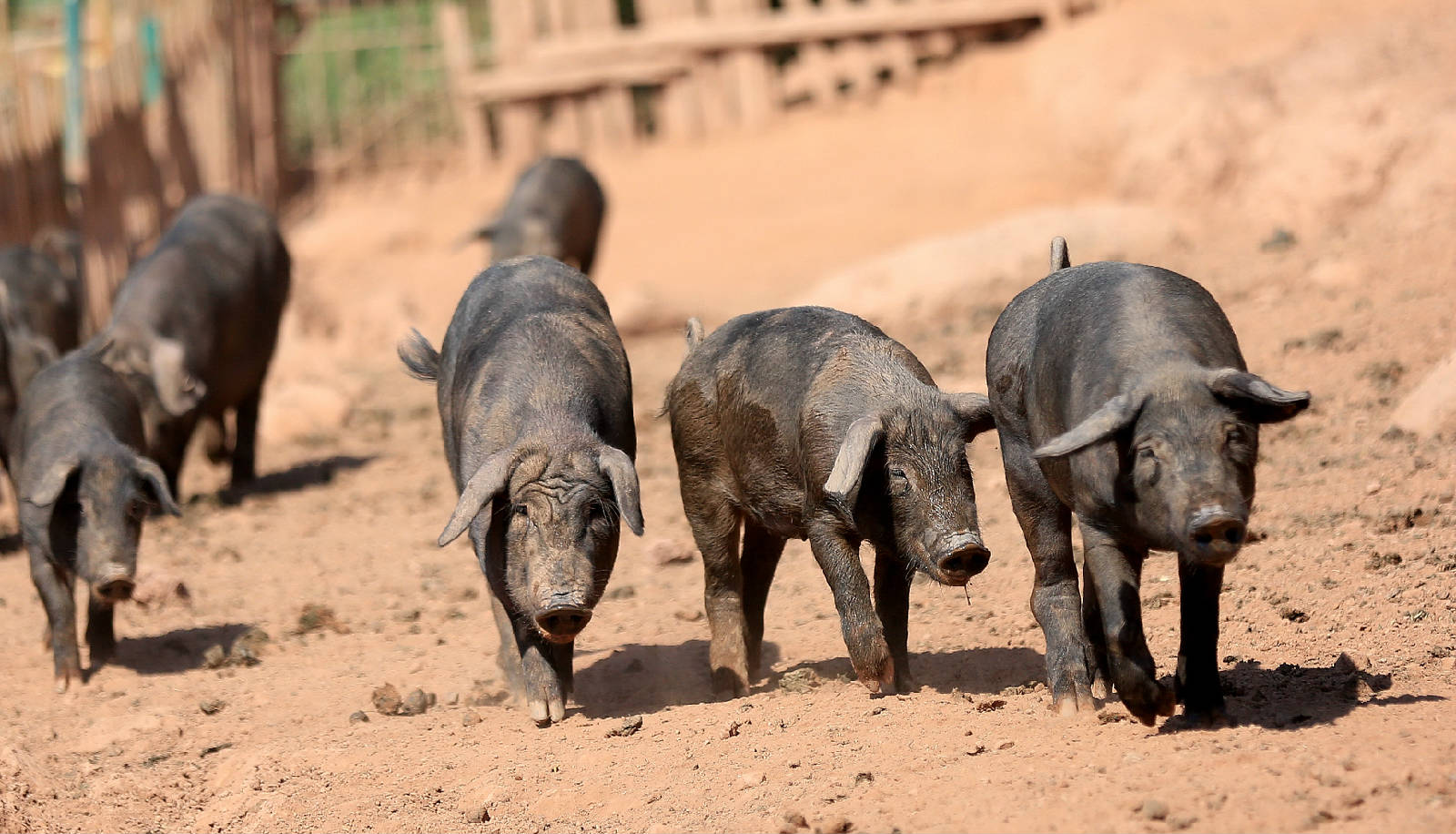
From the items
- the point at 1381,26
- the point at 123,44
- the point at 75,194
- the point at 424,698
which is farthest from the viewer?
the point at 123,44

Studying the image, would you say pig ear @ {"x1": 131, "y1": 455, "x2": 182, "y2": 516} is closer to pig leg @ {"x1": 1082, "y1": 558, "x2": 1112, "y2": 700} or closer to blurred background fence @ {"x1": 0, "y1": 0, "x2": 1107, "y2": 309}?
pig leg @ {"x1": 1082, "y1": 558, "x2": 1112, "y2": 700}

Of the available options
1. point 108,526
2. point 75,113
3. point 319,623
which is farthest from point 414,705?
point 75,113

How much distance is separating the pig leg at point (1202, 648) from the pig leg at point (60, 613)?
5.18 meters

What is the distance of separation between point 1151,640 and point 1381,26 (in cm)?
920

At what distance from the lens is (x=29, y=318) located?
1252 centimetres

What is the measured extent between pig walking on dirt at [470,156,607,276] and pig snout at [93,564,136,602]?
23.6ft

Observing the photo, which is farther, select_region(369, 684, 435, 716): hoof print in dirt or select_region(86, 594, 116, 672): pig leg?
select_region(86, 594, 116, 672): pig leg

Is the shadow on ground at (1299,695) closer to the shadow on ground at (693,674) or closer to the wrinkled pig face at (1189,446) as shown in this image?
the wrinkled pig face at (1189,446)

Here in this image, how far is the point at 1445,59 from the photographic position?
13117 mm

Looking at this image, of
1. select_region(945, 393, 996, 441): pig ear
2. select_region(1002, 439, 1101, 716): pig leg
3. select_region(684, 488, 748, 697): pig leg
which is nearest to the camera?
select_region(1002, 439, 1101, 716): pig leg

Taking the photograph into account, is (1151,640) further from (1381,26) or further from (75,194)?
(75,194)

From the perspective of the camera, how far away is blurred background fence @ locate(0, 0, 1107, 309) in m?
16.6

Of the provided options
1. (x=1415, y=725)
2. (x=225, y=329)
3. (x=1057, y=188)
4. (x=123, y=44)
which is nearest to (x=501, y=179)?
(x=123, y=44)

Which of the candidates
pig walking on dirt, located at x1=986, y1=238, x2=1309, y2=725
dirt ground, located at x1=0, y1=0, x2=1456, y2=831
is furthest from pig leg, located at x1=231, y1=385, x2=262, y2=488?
pig walking on dirt, located at x1=986, y1=238, x2=1309, y2=725
